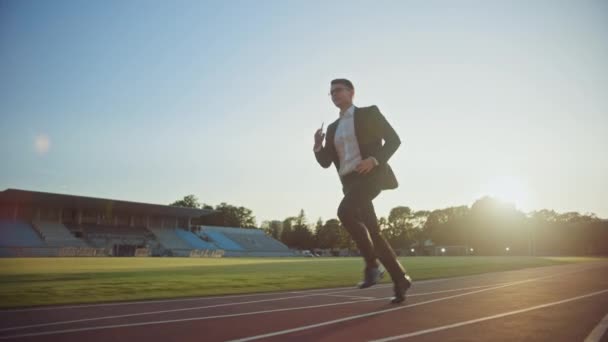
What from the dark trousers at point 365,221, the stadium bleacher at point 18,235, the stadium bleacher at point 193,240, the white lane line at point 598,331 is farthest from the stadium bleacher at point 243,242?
the white lane line at point 598,331

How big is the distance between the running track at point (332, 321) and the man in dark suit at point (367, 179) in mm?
429

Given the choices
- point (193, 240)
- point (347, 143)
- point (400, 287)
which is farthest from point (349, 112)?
point (193, 240)

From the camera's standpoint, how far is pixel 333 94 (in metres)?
4.68

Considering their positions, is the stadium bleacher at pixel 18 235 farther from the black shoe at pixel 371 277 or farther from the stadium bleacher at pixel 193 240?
the black shoe at pixel 371 277

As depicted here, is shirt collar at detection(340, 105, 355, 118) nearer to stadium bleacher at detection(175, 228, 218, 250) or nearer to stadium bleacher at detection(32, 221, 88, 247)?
stadium bleacher at detection(32, 221, 88, 247)

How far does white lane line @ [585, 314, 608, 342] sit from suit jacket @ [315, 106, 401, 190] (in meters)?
2.00

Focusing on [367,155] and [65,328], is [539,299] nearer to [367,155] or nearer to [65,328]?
[367,155]

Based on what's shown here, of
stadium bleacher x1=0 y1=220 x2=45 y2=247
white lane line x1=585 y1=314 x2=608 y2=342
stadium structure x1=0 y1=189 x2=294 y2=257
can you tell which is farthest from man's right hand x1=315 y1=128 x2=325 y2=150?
Answer: stadium bleacher x1=0 y1=220 x2=45 y2=247

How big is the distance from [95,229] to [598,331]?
64.2m

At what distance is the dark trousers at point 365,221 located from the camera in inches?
164

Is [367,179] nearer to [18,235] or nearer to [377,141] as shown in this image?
[377,141]

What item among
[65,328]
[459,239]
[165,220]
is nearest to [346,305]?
[65,328]

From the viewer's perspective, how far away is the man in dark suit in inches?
165

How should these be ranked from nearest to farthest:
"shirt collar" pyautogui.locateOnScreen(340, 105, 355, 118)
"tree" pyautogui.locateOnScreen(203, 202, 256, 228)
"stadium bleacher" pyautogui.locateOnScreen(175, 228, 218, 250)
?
"shirt collar" pyautogui.locateOnScreen(340, 105, 355, 118)
"stadium bleacher" pyautogui.locateOnScreen(175, 228, 218, 250)
"tree" pyautogui.locateOnScreen(203, 202, 256, 228)
